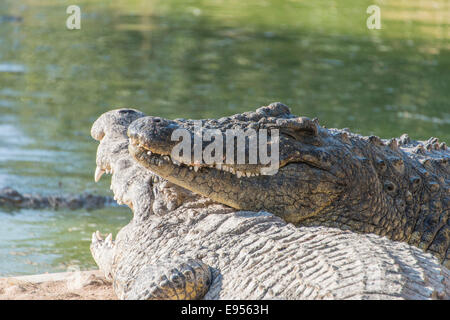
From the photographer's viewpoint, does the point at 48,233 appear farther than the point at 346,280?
Yes

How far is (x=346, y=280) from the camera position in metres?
2.34

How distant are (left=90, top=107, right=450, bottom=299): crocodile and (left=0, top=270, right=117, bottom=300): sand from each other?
0.72ft

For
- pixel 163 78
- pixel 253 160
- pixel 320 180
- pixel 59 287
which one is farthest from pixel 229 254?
pixel 163 78

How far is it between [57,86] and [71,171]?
367 cm

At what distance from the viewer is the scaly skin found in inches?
123

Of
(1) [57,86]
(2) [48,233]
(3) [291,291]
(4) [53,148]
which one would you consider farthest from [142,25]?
(3) [291,291]

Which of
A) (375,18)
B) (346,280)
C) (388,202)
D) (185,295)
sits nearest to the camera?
(346,280)

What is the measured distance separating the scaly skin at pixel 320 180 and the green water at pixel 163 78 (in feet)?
6.26

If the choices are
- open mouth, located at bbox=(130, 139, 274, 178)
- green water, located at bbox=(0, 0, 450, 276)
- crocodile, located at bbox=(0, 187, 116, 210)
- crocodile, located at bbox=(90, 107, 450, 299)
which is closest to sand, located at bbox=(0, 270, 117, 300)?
crocodile, located at bbox=(90, 107, 450, 299)

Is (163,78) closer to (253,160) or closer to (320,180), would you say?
(320,180)

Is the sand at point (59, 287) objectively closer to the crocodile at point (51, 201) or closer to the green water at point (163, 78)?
the green water at point (163, 78)

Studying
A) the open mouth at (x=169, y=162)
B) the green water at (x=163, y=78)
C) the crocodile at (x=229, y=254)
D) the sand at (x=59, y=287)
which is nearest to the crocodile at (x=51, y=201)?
the green water at (x=163, y=78)

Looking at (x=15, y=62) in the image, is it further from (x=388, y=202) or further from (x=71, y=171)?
(x=388, y=202)

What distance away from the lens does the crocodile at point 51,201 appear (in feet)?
19.4
